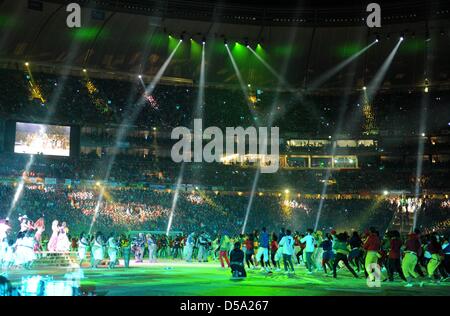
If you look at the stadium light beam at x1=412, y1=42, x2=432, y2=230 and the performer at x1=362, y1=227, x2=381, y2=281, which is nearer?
the performer at x1=362, y1=227, x2=381, y2=281

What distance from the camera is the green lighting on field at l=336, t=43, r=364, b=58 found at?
40344 millimetres

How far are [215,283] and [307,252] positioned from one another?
5.05 meters

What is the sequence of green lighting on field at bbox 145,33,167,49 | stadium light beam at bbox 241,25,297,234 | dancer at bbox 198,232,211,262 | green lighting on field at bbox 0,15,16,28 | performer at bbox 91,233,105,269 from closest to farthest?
performer at bbox 91,233,105,269, dancer at bbox 198,232,211,262, green lighting on field at bbox 0,15,16,28, green lighting on field at bbox 145,33,167,49, stadium light beam at bbox 241,25,297,234

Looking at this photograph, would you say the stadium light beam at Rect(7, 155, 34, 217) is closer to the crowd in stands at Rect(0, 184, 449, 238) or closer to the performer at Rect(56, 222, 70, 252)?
the crowd in stands at Rect(0, 184, 449, 238)

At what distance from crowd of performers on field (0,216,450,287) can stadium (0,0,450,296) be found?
5970 mm

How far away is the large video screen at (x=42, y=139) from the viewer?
110 ft

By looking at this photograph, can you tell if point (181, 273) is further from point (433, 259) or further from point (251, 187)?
point (251, 187)

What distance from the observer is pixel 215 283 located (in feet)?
55.1

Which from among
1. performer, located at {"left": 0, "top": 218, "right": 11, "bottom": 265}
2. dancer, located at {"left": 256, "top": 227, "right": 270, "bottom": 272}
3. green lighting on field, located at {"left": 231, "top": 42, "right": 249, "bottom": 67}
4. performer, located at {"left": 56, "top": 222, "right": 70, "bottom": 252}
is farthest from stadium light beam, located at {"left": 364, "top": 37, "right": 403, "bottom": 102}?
performer, located at {"left": 0, "top": 218, "right": 11, "bottom": 265}

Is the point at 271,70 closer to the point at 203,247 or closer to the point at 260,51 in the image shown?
the point at 260,51

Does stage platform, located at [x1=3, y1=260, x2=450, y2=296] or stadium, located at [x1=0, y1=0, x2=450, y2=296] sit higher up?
stadium, located at [x1=0, y1=0, x2=450, y2=296]

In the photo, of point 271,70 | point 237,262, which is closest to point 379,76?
point 271,70

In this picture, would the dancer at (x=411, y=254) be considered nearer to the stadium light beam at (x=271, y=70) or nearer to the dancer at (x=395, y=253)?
the dancer at (x=395, y=253)
